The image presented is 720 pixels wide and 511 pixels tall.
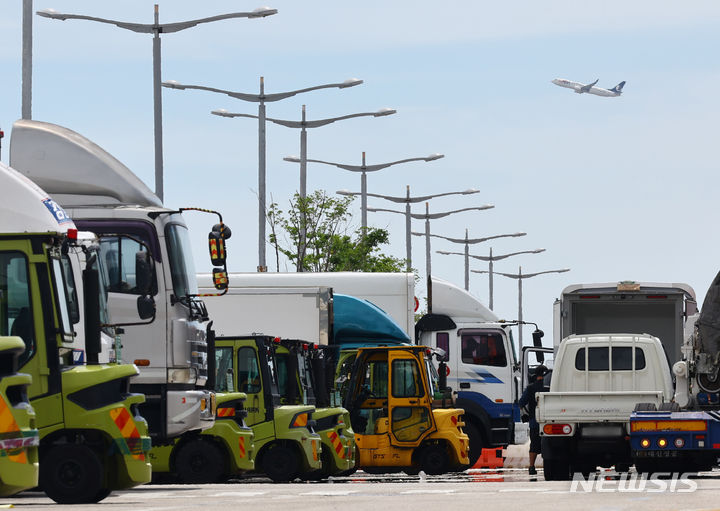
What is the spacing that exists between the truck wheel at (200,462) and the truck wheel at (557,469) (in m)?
4.33

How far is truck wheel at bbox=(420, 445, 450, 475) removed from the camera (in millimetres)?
28688

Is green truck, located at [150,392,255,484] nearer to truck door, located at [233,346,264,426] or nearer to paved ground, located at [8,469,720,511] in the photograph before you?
paved ground, located at [8,469,720,511]

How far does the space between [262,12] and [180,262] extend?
38.6ft

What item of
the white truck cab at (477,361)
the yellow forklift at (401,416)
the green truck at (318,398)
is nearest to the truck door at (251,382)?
the green truck at (318,398)

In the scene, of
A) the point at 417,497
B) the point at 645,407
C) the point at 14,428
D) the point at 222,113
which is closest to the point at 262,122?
the point at 222,113

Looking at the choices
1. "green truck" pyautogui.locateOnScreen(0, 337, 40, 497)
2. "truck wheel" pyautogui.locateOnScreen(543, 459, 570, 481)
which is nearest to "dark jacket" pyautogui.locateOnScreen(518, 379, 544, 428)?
"truck wheel" pyautogui.locateOnScreen(543, 459, 570, 481)

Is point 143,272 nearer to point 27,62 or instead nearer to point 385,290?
point 27,62

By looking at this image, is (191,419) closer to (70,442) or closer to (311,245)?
(70,442)

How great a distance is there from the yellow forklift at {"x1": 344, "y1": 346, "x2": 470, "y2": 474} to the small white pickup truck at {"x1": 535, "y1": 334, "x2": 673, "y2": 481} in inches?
133

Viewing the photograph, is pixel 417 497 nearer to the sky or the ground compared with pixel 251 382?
nearer to the ground

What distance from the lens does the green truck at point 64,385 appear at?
16.4 meters

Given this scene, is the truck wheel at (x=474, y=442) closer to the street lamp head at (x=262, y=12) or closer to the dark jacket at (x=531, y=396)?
the dark jacket at (x=531, y=396)

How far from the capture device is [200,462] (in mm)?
23500

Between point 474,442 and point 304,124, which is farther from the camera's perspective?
point 304,124
